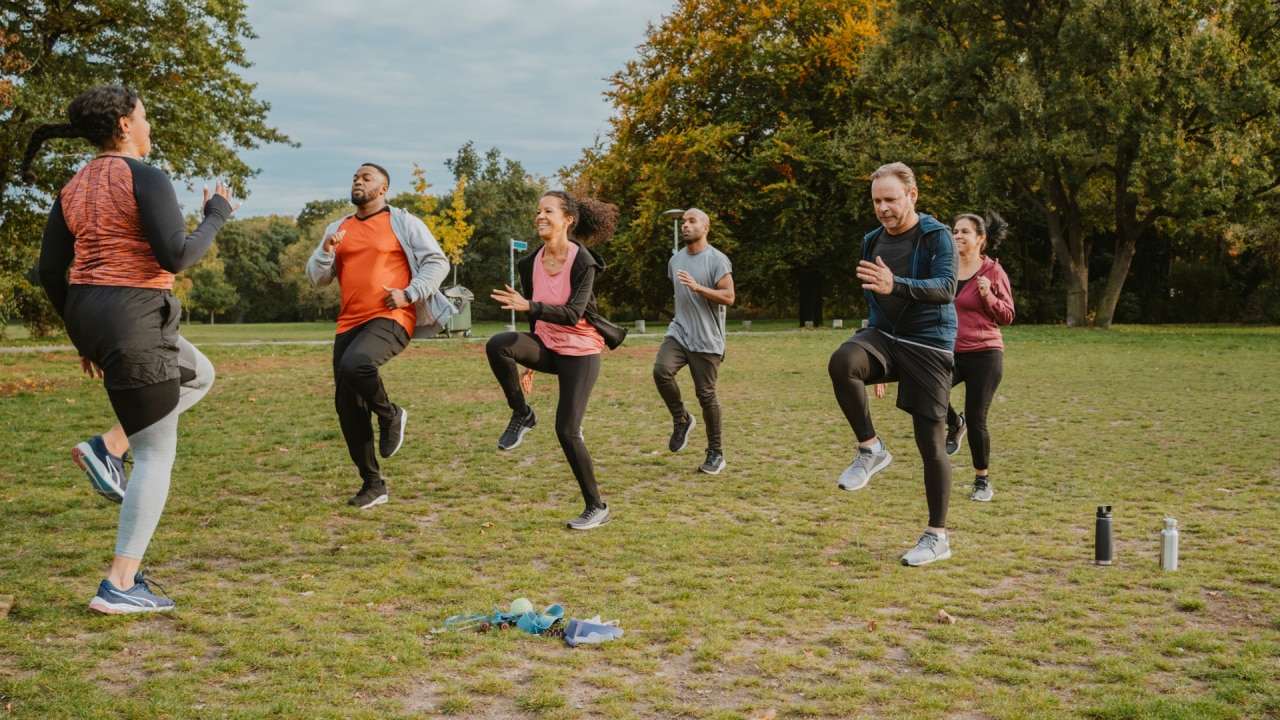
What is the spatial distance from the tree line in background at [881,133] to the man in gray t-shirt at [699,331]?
13.1 m

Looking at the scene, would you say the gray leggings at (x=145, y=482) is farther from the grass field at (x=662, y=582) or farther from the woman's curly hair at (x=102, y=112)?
the woman's curly hair at (x=102, y=112)

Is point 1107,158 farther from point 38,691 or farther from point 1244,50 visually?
point 38,691

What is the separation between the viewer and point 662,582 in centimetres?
516

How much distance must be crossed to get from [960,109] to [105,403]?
28.0 m

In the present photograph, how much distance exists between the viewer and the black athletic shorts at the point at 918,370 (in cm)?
544

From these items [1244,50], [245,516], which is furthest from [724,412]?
[1244,50]

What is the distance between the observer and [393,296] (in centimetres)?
604

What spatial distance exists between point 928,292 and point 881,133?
30.2 metres

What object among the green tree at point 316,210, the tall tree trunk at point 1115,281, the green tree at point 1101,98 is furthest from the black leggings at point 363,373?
the green tree at point 316,210

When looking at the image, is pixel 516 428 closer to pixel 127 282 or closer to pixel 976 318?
pixel 127 282

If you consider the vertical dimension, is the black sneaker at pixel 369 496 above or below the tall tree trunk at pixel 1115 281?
below

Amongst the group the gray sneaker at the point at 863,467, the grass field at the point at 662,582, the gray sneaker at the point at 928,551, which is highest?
the gray sneaker at the point at 863,467

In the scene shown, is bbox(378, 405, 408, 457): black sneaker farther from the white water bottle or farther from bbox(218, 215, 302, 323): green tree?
bbox(218, 215, 302, 323): green tree

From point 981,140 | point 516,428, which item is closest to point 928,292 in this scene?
point 516,428
